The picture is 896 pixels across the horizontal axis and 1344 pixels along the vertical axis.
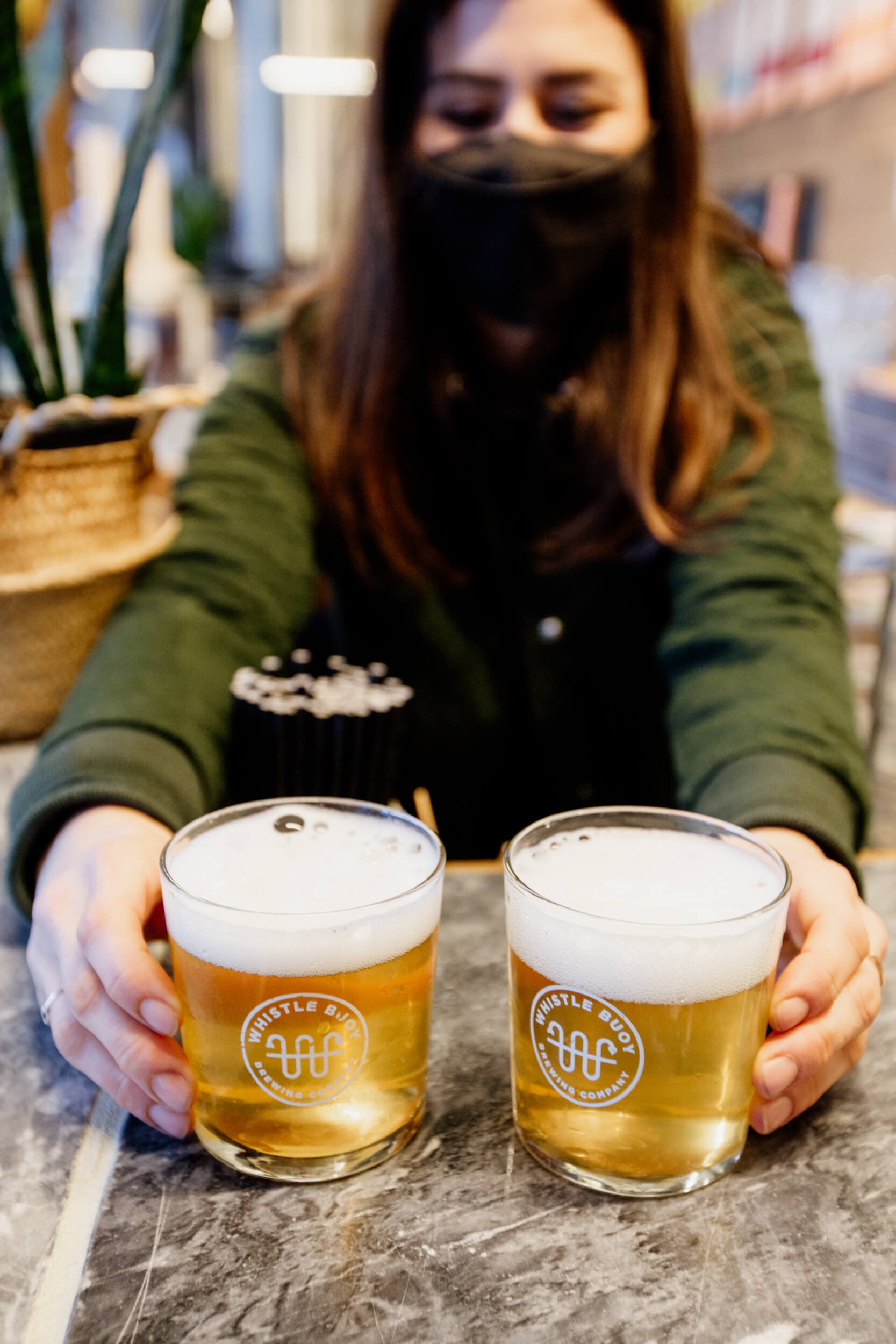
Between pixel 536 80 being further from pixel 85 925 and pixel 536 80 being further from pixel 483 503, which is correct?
pixel 85 925

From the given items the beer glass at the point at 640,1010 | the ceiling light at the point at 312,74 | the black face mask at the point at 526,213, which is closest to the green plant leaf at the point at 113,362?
the black face mask at the point at 526,213

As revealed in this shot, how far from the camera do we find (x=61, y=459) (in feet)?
3.20

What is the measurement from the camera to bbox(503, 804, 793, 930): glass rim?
18.0 inches

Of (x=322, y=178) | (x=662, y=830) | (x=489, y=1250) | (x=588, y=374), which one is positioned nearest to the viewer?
(x=489, y=1250)

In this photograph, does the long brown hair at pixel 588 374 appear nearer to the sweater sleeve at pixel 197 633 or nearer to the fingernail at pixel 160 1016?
the sweater sleeve at pixel 197 633

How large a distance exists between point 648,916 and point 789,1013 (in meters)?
0.10

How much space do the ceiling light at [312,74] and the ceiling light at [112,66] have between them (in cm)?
89

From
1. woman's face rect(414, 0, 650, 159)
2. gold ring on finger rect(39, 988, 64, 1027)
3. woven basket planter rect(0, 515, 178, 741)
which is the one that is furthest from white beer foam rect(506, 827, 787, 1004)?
woman's face rect(414, 0, 650, 159)

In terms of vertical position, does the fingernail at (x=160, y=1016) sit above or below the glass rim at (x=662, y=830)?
below

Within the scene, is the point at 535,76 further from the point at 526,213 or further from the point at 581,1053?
the point at 581,1053

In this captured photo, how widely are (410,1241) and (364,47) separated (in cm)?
128

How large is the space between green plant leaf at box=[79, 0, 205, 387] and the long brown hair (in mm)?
302

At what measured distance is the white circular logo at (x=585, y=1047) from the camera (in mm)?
471

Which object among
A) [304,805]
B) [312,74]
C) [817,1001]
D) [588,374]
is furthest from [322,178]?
[817,1001]
